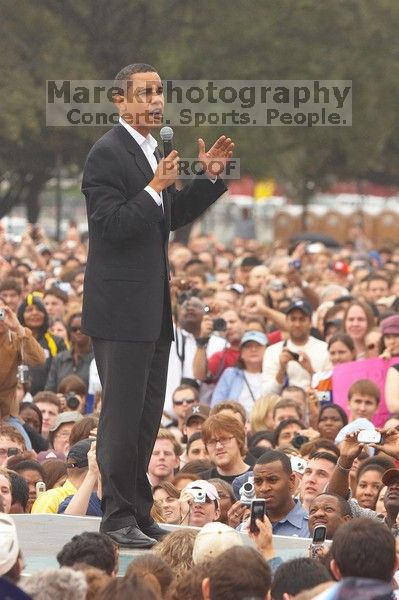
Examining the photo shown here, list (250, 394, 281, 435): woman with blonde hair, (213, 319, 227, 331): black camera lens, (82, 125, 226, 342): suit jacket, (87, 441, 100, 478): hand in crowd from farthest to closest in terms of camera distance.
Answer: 1. (213, 319, 227, 331): black camera lens
2. (250, 394, 281, 435): woman with blonde hair
3. (87, 441, 100, 478): hand in crowd
4. (82, 125, 226, 342): suit jacket

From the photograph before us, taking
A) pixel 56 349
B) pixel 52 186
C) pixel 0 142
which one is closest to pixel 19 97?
pixel 0 142

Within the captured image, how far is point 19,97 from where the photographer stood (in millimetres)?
32312

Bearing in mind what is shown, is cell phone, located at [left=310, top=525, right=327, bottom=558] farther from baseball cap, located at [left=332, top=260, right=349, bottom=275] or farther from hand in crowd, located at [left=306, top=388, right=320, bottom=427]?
baseball cap, located at [left=332, top=260, right=349, bottom=275]

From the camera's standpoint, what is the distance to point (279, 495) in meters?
9.65

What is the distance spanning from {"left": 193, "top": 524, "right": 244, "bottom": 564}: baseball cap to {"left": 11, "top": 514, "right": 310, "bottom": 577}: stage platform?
0.53 metres

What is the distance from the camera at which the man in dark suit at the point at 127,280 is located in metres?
8.09

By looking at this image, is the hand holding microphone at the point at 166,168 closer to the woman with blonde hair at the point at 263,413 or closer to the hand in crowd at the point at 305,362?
the woman with blonde hair at the point at 263,413

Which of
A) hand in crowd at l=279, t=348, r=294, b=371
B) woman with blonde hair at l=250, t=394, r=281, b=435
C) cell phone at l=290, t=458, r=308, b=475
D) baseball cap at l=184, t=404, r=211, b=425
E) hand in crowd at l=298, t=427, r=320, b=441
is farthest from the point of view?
hand in crowd at l=279, t=348, r=294, b=371

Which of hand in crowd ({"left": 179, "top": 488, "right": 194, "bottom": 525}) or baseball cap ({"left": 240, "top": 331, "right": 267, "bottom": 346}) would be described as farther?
baseball cap ({"left": 240, "top": 331, "right": 267, "bottom": 346})

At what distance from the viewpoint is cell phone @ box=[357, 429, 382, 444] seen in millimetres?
8797

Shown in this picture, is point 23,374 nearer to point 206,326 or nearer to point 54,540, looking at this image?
point 206,326

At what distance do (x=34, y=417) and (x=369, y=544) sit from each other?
24.4ft

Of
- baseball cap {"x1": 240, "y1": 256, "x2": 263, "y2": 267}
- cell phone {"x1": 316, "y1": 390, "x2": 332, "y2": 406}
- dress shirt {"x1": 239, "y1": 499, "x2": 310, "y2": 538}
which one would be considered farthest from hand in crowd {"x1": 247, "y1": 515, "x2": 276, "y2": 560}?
baseball cap {"x1": 240, "y1": 256, "x2": 263, "y2": 267}

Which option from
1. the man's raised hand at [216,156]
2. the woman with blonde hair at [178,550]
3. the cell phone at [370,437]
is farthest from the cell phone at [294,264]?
the woman with blonde hair at [178,550]
